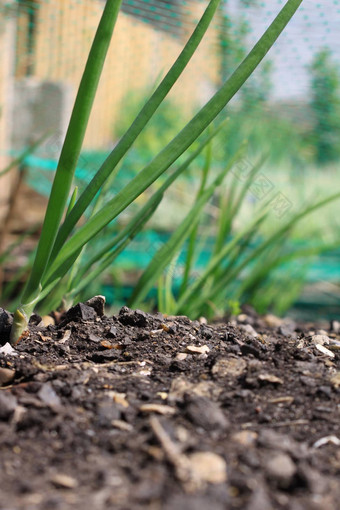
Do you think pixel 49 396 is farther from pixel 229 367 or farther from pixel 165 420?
pixel 229 367

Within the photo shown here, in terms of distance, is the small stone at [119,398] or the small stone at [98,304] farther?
the small stone at [98,304]

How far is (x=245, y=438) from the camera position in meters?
0.61

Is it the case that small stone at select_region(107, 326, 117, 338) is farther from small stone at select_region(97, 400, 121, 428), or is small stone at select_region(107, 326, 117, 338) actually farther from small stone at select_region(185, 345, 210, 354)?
small stone at select_region(97, 400, 121, 428)

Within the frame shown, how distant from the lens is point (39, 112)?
4.08m

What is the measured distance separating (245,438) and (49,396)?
22cm

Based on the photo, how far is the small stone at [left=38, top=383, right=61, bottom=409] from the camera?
662 millimetres

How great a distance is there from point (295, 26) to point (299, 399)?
2241 millimetres

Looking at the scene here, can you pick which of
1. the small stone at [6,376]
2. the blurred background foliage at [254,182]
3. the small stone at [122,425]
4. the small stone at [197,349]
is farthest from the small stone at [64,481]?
the blurred background foliage at [254,182]

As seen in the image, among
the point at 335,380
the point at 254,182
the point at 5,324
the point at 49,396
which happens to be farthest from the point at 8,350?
the point at 254,182

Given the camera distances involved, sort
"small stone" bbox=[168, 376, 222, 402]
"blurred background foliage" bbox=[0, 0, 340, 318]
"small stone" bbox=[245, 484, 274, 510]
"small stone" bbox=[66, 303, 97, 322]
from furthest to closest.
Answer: "blurred background foliage" bbox=[0, 0, 340, 318]
"small stone" bbox=[66, 303, 97, 322]
"small stone" bbox=[168, 376, 222, 402]
"small stone" bbox=[245, 484, 274, 510]

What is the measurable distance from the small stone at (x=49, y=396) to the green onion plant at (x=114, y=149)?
21 centimetres

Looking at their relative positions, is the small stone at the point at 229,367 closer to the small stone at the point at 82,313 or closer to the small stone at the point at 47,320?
the small stone at the point at 82,313

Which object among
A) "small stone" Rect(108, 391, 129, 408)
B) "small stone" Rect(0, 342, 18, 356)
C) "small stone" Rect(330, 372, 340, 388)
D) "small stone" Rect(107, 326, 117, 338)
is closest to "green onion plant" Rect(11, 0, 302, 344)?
"small stone" Rect(0, 342, 18, 356)

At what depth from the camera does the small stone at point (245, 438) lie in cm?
60
